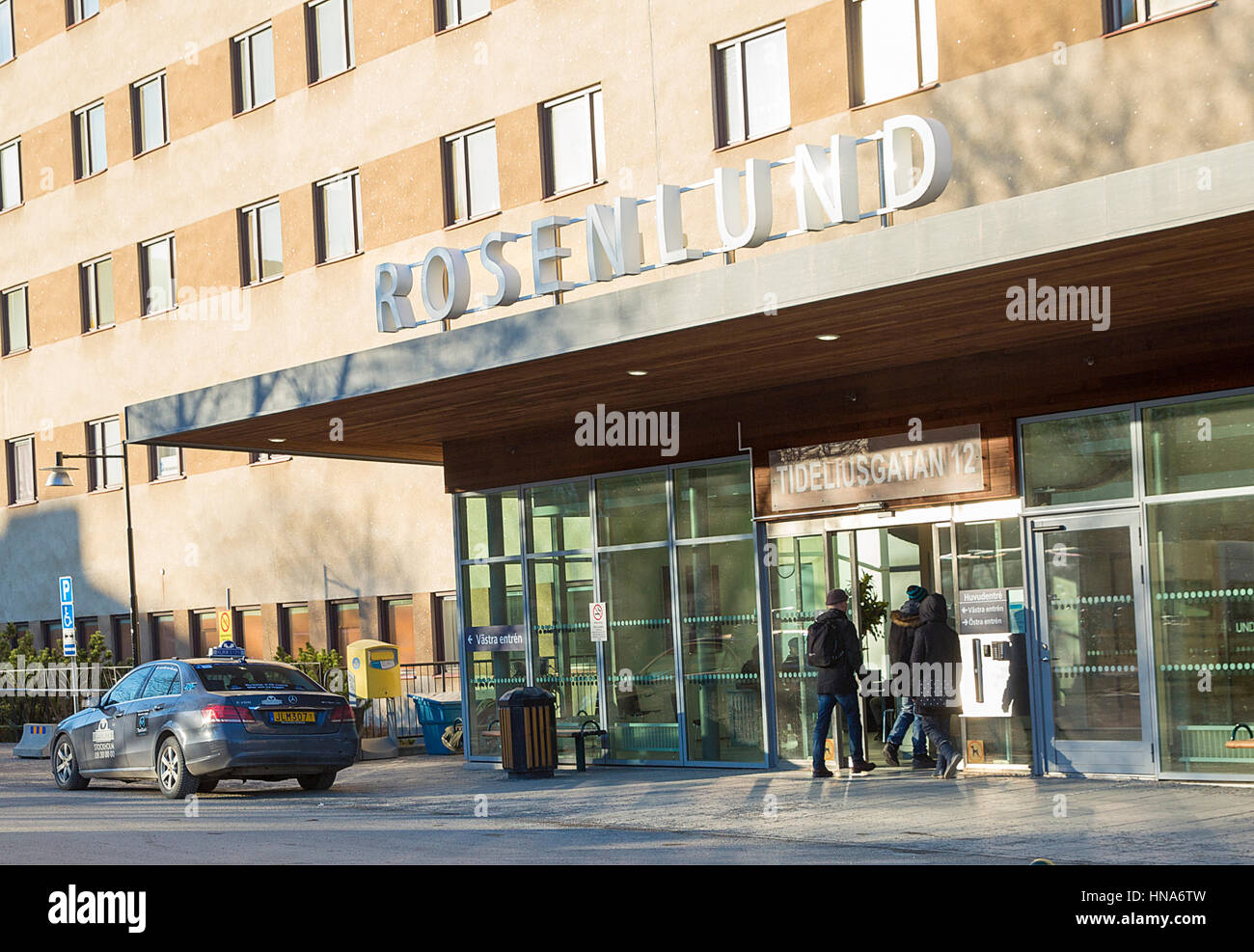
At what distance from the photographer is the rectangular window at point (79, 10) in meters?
32.5

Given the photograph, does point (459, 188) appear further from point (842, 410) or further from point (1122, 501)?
point (1122, 501)

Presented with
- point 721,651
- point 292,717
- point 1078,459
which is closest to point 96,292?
point 292,717

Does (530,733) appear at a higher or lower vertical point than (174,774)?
higher

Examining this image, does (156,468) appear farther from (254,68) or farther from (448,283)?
(448,283)

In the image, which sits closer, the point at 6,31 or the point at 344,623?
the point at 344,623

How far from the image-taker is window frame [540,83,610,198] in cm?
2189

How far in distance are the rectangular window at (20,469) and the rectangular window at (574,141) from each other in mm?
16545

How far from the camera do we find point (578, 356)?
563 inches

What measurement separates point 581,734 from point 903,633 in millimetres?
4275

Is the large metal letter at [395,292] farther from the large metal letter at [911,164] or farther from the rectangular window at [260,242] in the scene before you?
the rectangular window at [260,242]

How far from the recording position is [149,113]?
3089 centimetres
